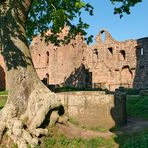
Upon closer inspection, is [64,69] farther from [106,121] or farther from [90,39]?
[106,121]

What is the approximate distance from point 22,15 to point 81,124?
3950 mm

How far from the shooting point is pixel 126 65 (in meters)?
37.7

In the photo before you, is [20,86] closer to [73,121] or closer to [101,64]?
[73,121]

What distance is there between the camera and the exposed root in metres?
9.34

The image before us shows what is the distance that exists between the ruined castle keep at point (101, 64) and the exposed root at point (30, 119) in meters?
23.5

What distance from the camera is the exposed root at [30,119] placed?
9344 millimetres

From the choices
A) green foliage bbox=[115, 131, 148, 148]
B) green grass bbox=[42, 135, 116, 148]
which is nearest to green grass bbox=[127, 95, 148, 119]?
green foliage bbox=[115, 131, 148, 148]

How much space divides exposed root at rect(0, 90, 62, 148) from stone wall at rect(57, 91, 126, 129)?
151 centimetres

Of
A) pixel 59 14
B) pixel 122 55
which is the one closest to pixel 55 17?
pixel 59 14

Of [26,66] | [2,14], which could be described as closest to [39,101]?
[26,66]

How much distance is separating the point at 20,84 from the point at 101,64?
29.7m

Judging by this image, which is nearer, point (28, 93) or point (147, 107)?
point (28, 93)

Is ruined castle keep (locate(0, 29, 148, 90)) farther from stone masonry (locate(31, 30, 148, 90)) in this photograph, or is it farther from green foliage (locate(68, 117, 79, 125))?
green foliage (locate(68, 117, 79, 125))

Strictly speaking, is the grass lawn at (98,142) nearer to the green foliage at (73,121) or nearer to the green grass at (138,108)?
the green foliage at (73,121)
